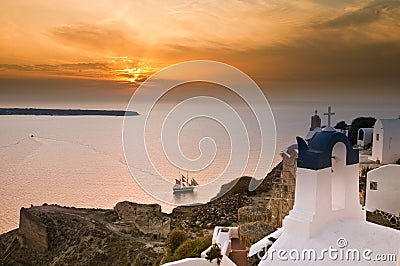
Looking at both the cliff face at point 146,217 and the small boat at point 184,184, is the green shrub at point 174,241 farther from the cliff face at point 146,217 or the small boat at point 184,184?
the small boat at point 184,184

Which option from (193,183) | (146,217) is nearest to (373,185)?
(193,183)

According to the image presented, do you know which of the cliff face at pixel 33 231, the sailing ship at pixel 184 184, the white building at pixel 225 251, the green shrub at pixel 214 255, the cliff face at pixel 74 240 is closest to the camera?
the white building at pixel 225 251

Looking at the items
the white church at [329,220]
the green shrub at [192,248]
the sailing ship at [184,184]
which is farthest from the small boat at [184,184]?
the white church at [329,220]

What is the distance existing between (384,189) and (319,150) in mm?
4323

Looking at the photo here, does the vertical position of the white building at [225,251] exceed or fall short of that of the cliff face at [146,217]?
it exceeds it

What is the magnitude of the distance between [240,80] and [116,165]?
39.1 ft

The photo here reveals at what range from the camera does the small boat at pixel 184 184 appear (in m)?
13.4

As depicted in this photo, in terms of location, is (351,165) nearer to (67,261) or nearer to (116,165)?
(67,261)

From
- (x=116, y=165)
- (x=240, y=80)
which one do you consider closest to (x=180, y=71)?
(x=240, y=80)

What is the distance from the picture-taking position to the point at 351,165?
3432mm

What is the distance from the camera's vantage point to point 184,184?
548 inches

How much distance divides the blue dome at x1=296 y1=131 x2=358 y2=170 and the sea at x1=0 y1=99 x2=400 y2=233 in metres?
3.99

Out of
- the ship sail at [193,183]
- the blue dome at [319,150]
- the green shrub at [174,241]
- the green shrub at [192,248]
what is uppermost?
the blue dome at [319,150]

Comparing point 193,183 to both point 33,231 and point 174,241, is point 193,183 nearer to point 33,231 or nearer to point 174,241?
point 174,241
